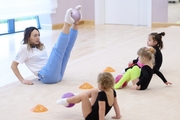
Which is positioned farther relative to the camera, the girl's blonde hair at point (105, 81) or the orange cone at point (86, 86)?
the orange cone at point (86, 86)

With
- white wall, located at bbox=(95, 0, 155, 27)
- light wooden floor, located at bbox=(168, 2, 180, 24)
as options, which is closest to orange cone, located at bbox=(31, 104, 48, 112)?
white wall, located at bbox=(95, 0, 155, 27)

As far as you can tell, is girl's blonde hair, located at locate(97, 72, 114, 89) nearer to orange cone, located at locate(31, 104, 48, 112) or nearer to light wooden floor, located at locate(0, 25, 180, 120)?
light wooden floor, located at locate(0, 25, 180, 120)

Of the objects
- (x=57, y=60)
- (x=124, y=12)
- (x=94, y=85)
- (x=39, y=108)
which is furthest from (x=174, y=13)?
(x=39, y=108)

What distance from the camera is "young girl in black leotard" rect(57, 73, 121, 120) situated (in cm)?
214

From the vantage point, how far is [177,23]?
7.01 metres

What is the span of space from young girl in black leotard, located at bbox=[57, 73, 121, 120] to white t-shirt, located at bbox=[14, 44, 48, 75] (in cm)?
101

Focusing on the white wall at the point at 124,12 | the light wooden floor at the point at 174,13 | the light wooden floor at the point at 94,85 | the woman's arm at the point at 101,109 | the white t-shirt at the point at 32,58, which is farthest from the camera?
the light wooden floor at the point at 174,13

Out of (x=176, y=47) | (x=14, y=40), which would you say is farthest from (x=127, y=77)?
(x=14, y=40)

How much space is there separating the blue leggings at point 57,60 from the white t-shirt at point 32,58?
0.08 metres

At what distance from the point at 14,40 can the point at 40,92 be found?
3199 millimetres

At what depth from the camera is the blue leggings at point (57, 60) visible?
302 centimetres

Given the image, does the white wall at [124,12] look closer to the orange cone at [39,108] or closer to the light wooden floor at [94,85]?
the light wooden floor at [94,85]

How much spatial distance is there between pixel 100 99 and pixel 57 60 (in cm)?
102

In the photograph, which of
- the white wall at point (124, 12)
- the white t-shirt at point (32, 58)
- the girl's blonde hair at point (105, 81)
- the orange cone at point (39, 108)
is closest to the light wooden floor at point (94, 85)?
the orange cone at point (39, 108)
